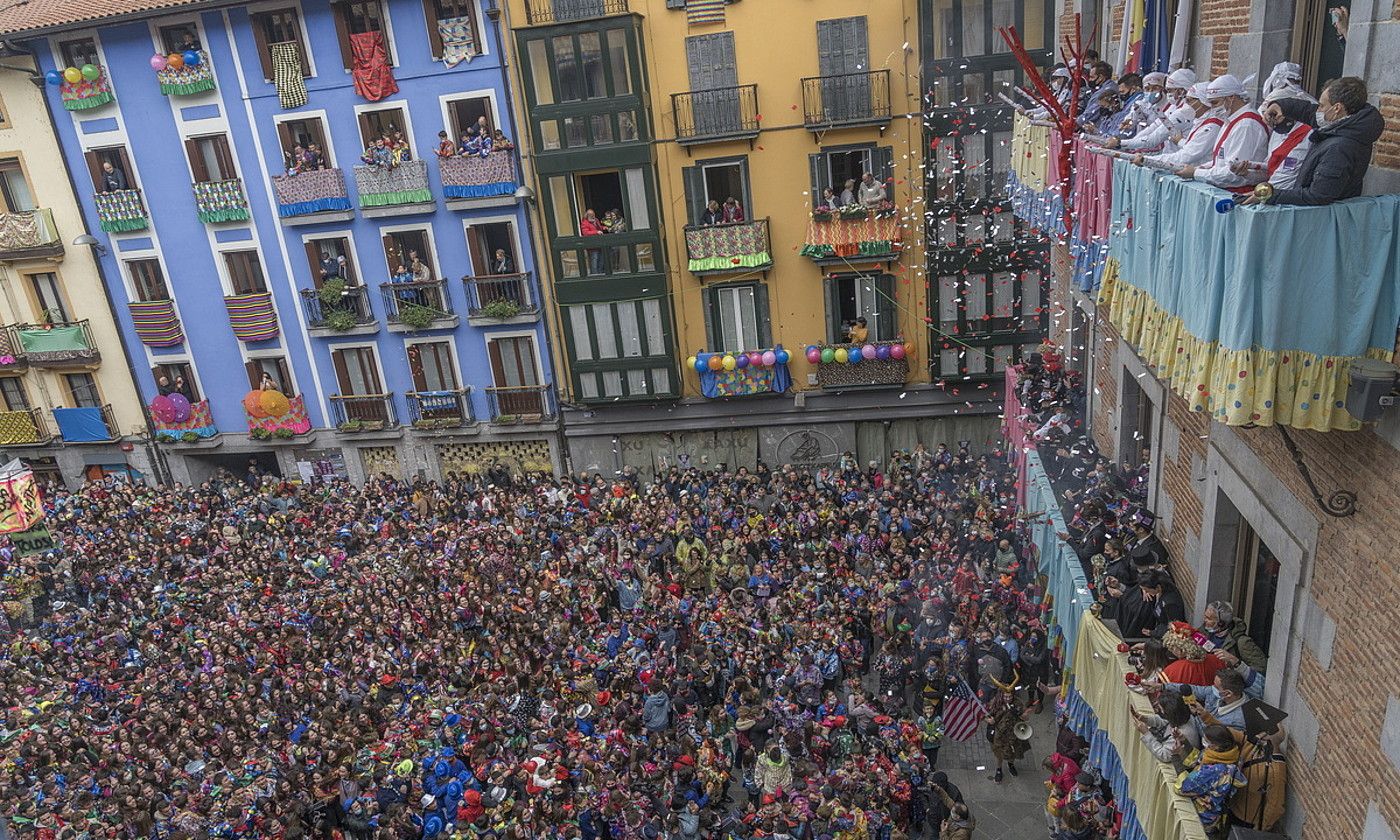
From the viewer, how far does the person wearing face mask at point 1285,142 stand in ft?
22.4

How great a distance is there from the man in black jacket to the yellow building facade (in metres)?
33.0

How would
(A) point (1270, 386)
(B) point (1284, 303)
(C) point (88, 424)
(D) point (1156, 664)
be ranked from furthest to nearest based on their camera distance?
(C) point (88, 424)
(D) point (1156, 664)
(A) point (1270, 386)
(B) point (1284, 303)

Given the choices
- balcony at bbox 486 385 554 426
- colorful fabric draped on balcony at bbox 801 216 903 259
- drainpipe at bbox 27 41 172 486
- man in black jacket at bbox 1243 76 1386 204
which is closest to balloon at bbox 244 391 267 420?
drainpipe at bbox 27 41 172 486

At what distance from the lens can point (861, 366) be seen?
25.1 meters

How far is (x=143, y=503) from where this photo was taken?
28047 mm

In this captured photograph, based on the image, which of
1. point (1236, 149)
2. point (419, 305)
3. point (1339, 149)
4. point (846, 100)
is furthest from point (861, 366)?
point (1339, 149)

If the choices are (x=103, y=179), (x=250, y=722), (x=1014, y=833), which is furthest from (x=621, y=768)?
(x=103, y=179)

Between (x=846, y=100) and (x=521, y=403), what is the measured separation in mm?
12832

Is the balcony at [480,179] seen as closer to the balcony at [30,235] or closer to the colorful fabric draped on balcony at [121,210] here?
the colorful fabric draped on balcony at [121,210]

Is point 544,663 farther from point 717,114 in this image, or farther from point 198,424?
point 198,424

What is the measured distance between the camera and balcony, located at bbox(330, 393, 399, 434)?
28.3m

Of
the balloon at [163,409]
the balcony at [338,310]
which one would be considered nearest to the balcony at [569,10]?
the balcony at [338,310]

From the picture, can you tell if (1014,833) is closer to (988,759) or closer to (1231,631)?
(988,759)

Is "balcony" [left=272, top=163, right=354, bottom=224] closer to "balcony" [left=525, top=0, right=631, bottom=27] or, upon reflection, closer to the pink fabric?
"balcony" [left=525, top=0, right=631, bottom=27]
